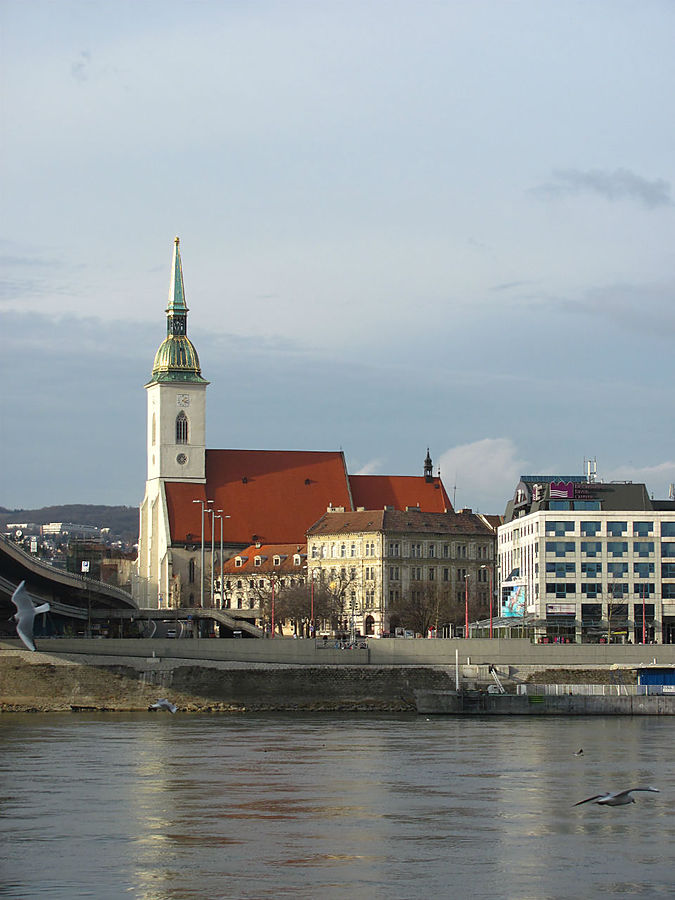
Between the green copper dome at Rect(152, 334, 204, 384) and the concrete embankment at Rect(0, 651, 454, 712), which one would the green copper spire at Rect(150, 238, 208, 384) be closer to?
the green copper dome at Rect(152, 334, 204, 384)

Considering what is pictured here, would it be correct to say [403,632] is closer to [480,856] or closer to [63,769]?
[63,769]

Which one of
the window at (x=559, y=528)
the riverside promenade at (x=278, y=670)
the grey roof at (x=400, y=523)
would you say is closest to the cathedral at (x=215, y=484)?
the grey roof at (x=400, y=523)

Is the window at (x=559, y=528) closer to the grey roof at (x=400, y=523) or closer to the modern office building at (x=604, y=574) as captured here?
the modern office building at (x=604, y=574)

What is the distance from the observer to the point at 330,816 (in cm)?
5019

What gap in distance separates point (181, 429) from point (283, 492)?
1252 centimetres

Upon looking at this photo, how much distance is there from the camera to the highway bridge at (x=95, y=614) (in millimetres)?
124438

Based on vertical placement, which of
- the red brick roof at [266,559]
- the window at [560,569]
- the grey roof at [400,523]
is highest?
the grey roof at [400,523]

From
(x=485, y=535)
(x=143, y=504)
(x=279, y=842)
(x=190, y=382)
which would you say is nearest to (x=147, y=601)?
(x=143, y=504)

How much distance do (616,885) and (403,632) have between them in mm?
112662

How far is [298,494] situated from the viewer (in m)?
186

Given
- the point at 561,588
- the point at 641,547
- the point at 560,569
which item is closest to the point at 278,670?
the point at 561,588

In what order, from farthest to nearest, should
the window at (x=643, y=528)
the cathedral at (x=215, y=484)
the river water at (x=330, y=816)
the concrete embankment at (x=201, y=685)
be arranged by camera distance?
Result: 1. the cathedral at (x=215, y=484)
2. the window at (x=643, y=528)
3. the concrete embankment at (x=201, y=685)
4. the river water at (x=330, y=816)

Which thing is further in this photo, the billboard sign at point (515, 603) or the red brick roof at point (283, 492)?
the red brick roof at point (283, 492)

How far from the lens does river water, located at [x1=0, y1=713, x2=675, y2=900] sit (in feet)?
130
